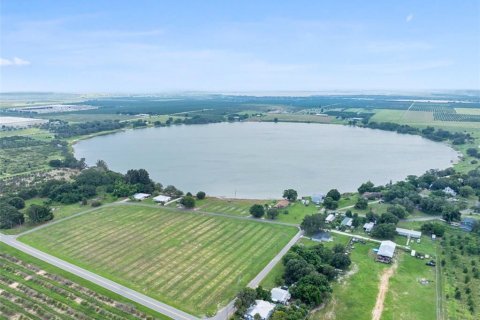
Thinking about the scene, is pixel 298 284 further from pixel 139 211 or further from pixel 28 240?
pixel 28 240

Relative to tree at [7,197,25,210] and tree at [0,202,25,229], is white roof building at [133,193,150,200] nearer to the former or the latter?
tree at [0,202,25,229]

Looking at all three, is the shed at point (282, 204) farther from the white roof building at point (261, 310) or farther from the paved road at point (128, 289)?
the white roof building at point (261, 310)

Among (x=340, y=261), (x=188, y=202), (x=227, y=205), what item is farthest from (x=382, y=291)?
(x=188, y=202)

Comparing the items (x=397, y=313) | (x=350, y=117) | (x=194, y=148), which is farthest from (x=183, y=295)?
(x=350, y=117)

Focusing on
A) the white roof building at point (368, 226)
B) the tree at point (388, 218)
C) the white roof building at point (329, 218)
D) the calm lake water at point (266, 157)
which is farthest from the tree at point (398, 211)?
the calm lake water at point (266, 157)

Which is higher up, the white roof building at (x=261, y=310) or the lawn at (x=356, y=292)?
the white roof building at (x=261, y=310)

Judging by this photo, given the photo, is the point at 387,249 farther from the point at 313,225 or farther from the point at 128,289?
the point at 128,289
